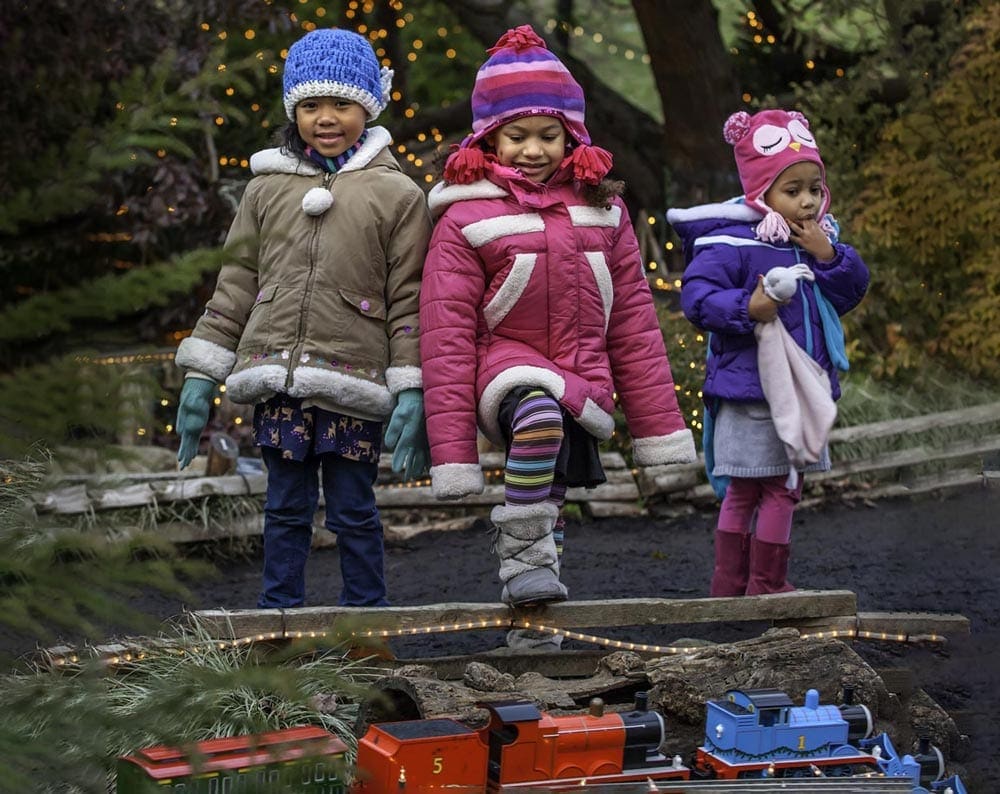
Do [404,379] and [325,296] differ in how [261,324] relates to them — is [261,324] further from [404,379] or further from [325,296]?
[404,379]

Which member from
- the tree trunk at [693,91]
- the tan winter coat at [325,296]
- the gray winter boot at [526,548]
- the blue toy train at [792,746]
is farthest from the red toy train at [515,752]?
the tree trunk at [693,91]

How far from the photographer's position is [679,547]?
7.34 metres

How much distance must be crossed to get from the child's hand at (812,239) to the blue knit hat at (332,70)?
1.50 meters

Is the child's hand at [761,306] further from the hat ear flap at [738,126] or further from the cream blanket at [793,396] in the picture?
the hat ear flap at [738,126]

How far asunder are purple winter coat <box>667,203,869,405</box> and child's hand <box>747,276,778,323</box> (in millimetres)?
44

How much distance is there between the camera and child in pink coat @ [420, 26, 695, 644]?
4.67m

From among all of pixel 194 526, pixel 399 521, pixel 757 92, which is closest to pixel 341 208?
pixel 194 526

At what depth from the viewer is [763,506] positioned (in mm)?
5320

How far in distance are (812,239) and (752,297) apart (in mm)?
329

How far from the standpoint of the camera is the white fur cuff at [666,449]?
4996 mm

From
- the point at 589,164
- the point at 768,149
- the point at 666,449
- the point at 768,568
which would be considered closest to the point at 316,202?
the point at 589,164

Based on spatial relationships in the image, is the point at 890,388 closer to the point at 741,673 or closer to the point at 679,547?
the point at 679,547

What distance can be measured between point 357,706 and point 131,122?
7.57 ft

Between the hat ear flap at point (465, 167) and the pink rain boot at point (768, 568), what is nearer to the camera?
the hat ear flap at point (465, 167)
